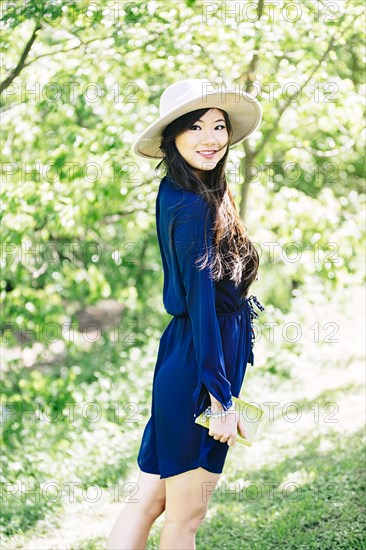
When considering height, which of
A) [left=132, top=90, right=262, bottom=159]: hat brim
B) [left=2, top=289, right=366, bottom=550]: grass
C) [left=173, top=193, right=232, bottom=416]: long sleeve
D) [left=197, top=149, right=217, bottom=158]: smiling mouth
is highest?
[left=132, top=90, right=262, bottom=159]: hat brim

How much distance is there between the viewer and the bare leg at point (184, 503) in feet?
8.93

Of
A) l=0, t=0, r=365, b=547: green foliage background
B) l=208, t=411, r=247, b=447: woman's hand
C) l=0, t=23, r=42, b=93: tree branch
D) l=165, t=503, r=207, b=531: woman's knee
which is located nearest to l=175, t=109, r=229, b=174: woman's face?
l=208, t=411, r=247, b=447: woman's hand

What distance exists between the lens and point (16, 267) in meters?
5.66

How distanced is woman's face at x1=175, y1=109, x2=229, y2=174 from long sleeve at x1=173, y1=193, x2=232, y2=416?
0.21 metres

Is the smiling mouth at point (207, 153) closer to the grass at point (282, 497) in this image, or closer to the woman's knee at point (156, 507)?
the woman's knee at point (156, 507)

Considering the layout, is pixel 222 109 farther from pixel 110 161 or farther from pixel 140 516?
pixel 110 161

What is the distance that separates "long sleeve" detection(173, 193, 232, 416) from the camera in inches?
102

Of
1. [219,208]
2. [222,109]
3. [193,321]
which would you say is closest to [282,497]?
[193,321]

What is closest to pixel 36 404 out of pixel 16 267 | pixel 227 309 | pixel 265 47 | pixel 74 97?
pixel 16 267

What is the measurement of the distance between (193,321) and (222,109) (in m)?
0.76

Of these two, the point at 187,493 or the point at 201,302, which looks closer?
the point at 201,302

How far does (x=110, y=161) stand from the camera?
16.4 feet

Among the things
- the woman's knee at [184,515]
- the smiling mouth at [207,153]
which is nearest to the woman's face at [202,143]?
the smiling mouth at [207,153]

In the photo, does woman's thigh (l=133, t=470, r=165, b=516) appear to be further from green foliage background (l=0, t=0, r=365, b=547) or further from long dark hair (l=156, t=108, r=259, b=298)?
green foliage background (l=0, t=0, r=365, b=547)
